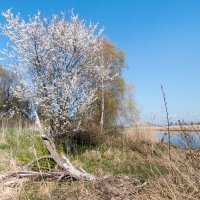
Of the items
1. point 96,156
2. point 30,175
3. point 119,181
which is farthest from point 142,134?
point 119,181

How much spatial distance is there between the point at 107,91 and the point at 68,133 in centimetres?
1225

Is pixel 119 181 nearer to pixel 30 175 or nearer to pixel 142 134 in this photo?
pixel 30 175

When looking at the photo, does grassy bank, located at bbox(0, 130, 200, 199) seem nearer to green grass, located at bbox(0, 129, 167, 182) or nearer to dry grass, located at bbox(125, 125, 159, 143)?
green grass, located at bbox(0, 129, 167, 182)

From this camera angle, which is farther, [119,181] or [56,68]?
[56,68]

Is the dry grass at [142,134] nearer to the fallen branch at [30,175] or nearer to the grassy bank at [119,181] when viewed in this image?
the grassy bank at [119,181]

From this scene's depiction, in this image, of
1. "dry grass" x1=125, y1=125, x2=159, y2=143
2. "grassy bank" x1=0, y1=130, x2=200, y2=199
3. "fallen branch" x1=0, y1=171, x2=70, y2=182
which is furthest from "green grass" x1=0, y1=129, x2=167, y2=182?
"dry grass" x1=125, y1=125, x2=159, y2=143

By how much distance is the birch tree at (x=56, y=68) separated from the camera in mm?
12266

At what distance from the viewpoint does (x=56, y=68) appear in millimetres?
12461

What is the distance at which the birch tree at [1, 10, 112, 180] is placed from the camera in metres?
12.3

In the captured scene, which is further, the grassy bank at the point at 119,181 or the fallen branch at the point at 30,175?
the fallen branch at the point at 30,175

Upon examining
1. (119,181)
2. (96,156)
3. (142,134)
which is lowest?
(119,181)

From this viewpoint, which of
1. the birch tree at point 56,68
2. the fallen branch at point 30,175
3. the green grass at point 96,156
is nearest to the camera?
the fallen branch at point 30,175

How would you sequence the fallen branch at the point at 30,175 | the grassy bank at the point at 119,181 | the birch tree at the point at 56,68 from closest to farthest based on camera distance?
1. the grassy bank at the point at 119,181
2. the fallen branch at the point at 30,175
3. the birch tree at the point at 56,68

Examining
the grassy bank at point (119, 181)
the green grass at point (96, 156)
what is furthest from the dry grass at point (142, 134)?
the grassy bank at point (119, 181)
